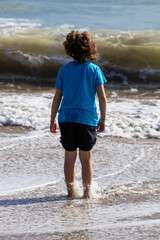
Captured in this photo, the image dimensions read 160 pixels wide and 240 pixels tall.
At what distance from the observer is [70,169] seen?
326 centimetres

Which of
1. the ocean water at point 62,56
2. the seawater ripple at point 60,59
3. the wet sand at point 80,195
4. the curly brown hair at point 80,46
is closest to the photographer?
the wet sand at point 80,195

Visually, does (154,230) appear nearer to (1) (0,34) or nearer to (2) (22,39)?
(2) (22,39)

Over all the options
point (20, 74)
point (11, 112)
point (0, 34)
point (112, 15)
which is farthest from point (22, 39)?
point (112, 15)

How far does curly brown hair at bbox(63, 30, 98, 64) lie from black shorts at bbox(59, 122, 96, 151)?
49 centimetres

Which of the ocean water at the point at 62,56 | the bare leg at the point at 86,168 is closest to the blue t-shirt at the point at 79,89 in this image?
the bare leg at the point at 86,168

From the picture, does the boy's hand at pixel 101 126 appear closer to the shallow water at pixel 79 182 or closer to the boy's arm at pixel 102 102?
the boy's arm at pixel 102 102

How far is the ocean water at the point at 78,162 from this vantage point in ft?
9.29

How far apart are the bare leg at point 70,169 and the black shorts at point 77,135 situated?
80 mm

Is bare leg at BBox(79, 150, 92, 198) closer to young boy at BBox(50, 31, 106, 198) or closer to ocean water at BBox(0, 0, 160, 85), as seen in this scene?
young boy at BBox(50, 31, 106, 198)

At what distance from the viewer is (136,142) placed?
503 cm

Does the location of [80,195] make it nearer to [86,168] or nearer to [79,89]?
[86,168]

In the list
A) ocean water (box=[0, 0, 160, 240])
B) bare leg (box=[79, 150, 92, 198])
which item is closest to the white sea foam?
ocean water (box=[0, 0, 160, 240])

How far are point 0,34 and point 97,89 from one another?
36.3ft

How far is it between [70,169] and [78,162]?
94 centimetres
